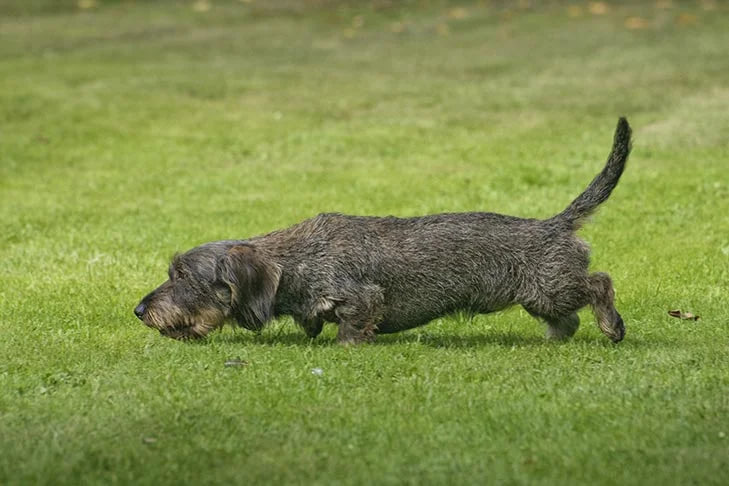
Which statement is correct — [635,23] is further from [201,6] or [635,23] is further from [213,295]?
[213,295]

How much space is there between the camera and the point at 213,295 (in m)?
9.14

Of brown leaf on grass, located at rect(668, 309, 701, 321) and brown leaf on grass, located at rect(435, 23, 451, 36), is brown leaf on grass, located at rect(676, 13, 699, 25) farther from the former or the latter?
brown leaf on grass, located at rect(668, 309, 701, 321)

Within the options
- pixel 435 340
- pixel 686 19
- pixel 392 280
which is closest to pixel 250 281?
pixel 392 280

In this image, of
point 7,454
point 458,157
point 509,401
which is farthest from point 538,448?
point 458,157

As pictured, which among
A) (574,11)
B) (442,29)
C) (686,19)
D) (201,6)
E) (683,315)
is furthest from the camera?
(201,6)

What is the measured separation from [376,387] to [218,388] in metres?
1.01

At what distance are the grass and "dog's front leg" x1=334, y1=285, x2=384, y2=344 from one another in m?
0.19

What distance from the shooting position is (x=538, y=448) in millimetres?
6543

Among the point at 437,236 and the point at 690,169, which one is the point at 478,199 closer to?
the point at 690,169

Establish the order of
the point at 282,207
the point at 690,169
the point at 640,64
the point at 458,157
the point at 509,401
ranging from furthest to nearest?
the point at 640,64 → the point at 458,157 → the point at 690,169 → the point at 282,207 → the point at 509,401

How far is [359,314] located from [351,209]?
20.5ft

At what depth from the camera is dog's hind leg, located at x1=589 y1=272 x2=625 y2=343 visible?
8977 mm

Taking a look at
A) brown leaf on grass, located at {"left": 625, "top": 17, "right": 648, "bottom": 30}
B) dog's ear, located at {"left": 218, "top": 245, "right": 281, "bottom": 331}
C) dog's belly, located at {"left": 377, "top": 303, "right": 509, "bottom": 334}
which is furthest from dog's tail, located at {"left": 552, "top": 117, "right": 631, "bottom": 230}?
brown leaf on grass, located at {"left": 625, "top": 17, "right": 648, "bottom": 30}

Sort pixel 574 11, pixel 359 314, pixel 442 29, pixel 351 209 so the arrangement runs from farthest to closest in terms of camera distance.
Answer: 1. pixel 574 11
2. pixel 442 29
3. pixel 351 209
4. pixel 359 314
